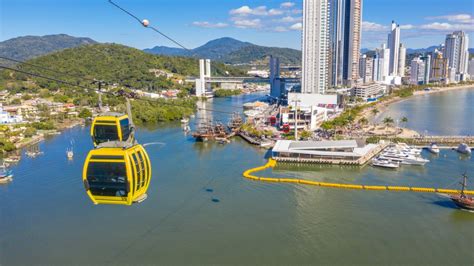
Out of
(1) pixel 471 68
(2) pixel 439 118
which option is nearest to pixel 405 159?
(2) pixel 439 118

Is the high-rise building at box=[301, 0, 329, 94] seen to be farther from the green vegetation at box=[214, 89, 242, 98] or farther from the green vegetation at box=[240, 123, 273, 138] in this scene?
the green vegetation at box=[214, 89, 242, 98]

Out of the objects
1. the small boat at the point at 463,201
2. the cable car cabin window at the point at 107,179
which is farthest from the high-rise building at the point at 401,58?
the cable car cabin window at the point at 107,179

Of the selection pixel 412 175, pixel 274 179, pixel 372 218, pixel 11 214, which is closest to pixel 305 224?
pixel 372 218

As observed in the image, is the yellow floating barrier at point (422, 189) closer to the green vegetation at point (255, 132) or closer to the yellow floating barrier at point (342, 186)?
the yellow floating barrier at point (342, 186)

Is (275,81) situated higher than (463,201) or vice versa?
(275,81)

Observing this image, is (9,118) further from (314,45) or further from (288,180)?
(314,45)

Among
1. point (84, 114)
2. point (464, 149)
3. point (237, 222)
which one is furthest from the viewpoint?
point (84, 114)

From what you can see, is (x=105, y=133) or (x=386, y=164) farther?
(x=386, y=164)
